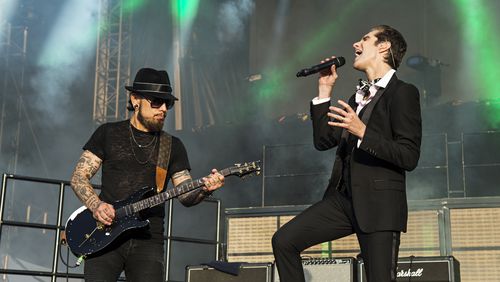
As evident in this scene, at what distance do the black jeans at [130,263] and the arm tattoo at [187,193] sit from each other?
15.1 inches

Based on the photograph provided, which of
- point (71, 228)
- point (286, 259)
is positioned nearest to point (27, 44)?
point (71, 228)

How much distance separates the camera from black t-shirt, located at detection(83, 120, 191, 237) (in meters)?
4.38


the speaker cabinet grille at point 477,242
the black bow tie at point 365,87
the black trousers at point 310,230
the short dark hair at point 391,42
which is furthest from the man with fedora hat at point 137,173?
the speaker cabinet grille at point 477,242

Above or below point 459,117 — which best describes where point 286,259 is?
below

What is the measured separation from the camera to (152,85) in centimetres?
455

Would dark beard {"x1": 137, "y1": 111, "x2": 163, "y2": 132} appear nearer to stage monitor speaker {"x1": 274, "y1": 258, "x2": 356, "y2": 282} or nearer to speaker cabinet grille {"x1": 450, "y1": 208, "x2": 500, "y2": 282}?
stage monitor speaker {"x1": 274, "y1": 258, "x2": 356, "y2": 282}

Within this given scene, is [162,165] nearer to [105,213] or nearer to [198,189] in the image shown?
[198,189]

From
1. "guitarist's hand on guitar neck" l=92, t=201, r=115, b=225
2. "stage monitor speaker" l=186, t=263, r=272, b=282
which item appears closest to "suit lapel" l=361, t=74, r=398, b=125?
"guitarist's hand on guitar neck" l=92, t=201, r=115, b=225

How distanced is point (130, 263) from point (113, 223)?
0.25 meters

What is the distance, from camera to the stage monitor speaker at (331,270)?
556cm

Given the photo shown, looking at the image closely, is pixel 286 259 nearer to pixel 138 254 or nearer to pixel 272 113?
pixel 138 254

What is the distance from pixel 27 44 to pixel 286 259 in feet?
37.4

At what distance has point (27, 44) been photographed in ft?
46.0

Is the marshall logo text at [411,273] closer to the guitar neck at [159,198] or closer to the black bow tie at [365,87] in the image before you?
the guitar neck at [159,198]
